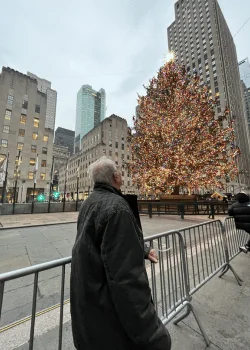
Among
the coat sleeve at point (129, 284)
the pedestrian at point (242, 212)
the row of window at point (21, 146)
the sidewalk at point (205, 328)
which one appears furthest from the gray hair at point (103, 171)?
the row of window at point (21, 146)

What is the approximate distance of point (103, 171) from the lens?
1602 mm

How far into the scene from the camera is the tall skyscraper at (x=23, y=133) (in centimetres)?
3712

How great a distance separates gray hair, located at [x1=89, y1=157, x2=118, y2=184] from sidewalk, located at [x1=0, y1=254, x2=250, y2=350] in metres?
2.10

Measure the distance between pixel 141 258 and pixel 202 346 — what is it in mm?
1872

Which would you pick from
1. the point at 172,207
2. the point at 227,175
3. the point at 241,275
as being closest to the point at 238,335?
the point at 241,275

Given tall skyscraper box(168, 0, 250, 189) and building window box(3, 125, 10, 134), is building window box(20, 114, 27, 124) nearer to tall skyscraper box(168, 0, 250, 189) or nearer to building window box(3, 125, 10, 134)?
building window box(3, 125, 10, 134)

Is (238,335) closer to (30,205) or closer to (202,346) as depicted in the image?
(202,346)

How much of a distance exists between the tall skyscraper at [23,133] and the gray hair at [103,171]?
3808 cm

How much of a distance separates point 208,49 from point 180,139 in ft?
268

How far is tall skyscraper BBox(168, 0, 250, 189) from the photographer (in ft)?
227

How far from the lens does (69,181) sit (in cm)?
7431

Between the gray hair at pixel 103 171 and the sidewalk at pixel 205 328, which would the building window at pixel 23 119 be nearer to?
the sidewalk at pixel 205 328

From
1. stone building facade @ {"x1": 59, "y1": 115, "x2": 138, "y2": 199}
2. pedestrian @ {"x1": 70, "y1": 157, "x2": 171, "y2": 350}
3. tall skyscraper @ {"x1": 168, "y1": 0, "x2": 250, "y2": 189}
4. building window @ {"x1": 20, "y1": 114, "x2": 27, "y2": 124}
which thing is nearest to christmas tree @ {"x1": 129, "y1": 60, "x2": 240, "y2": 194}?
pedestrian @ {"x1": 70, "y1": 157, "x2": 171, "y2": 350}

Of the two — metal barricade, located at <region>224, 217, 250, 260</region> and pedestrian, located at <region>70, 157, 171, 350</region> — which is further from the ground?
pedestrian, located at <region>70, 157, 171, 350</region>
